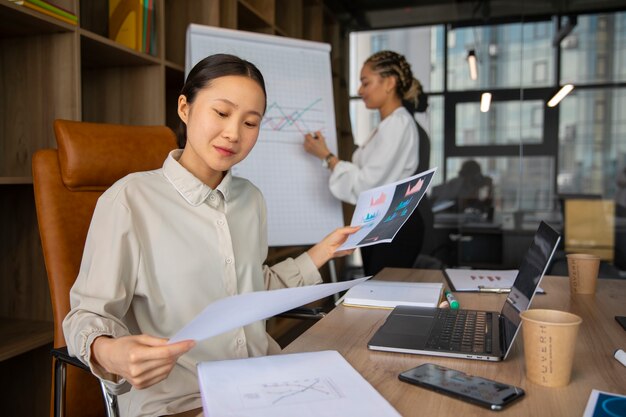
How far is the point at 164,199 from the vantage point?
110 cm

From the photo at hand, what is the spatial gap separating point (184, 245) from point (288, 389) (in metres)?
0.48

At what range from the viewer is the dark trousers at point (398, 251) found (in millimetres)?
2535

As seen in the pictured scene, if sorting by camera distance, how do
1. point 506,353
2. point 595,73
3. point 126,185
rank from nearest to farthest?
point 506,353, point 126,185, point 595,73

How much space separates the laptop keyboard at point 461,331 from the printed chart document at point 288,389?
0.64 feet

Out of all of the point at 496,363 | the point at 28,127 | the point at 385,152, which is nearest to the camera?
the point at 496,363

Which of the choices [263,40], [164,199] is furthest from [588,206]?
[164,199]

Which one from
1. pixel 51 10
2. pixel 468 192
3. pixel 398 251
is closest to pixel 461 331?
pixel 51 10

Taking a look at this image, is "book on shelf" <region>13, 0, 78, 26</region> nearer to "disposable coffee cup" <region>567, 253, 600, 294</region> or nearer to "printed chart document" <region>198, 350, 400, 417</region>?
"printed chart document" <region>198, 350, 400, 417</region>

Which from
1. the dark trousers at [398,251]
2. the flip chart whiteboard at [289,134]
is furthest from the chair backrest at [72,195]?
the dark trousers at [398,251]

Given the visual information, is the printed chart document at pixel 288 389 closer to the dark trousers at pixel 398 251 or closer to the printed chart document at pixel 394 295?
the printed chart document at pixel 394 295

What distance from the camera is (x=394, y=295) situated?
127cm

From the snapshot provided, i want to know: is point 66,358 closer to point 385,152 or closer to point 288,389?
point 288,389

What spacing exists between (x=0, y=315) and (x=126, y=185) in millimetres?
995

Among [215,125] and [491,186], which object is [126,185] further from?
[491,186]
